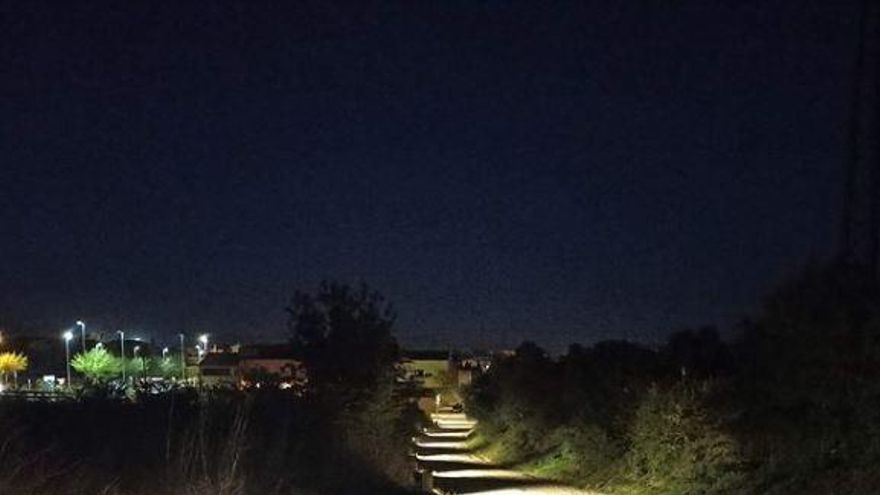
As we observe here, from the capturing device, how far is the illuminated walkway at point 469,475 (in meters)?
38.2

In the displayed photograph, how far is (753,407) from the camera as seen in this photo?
28.3 metres

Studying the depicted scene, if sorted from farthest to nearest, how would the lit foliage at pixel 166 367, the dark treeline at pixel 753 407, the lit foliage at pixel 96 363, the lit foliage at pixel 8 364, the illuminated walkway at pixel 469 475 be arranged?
the lit foliage at pixel 166 367 < the lit foliage at pixel 96 363 < the lit foliage at pixel 8 364 < the illuminated walkway at pixel 469 475 < the dark treeline at pixel 753 407

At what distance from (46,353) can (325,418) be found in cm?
11794

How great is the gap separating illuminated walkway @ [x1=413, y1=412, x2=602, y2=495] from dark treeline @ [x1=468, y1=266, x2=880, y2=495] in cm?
141

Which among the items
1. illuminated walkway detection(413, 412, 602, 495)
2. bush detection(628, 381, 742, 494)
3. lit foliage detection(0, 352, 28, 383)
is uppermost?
lit foliage detection(0, 352, 28, 383)

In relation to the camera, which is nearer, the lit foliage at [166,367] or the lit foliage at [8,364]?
the lit foliage at [8,364]

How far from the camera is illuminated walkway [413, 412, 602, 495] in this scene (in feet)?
125

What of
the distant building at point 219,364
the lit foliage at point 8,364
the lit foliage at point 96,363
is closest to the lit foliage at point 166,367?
the distant building at point 219,364

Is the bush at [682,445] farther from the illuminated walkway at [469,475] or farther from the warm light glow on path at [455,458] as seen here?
the warm light glow on path at [455,458]

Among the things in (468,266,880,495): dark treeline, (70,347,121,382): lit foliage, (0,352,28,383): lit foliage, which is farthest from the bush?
(70,347,121,382): lit foliage

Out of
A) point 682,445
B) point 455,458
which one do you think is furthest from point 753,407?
point 455,458

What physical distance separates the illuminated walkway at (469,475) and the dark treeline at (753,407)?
1.41m

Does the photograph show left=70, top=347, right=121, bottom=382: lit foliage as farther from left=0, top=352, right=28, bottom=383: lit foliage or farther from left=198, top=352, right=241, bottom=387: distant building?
left=198, top=352, right=241, bottom=387: distant building

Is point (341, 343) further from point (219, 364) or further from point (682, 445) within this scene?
point (219, 364)
